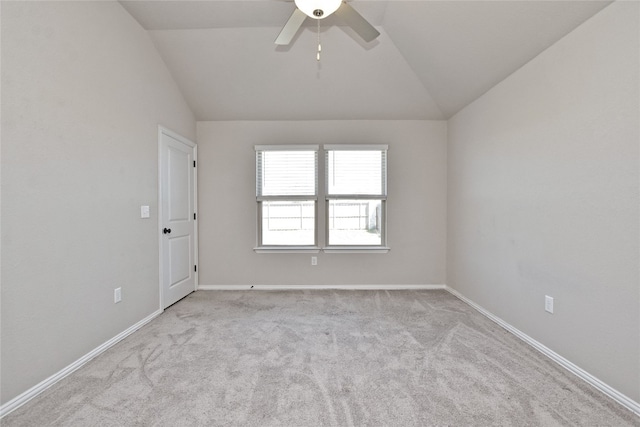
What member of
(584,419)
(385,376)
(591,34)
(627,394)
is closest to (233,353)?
(385,376)

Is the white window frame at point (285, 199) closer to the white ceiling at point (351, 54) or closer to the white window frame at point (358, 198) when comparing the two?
the white window frame at point (358, 198)

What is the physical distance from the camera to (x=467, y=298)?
317 cm

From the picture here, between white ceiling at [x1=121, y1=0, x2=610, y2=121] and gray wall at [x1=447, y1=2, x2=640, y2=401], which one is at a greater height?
white ceiling at [x1=121, y1=0, x2=610, y2=121]

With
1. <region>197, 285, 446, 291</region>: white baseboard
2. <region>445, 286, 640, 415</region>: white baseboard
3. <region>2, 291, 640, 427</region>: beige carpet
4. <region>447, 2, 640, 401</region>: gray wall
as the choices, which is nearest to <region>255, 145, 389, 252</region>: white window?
<region>197, 285, 446, 291</region>: white baseboard

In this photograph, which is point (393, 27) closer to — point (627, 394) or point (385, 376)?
point (385, 376)

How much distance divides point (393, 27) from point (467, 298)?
3144mm

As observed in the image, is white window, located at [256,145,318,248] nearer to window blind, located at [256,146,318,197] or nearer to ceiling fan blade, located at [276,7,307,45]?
window blind, located at [256,146,318,197]

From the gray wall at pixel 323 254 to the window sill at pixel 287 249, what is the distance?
0.20ft

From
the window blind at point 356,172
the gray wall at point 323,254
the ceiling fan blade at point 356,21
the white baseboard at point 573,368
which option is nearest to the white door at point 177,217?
the gray wall at point 323,254

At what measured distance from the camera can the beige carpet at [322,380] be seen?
144 cm

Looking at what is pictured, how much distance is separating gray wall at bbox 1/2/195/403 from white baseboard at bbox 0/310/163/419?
0.04 meters

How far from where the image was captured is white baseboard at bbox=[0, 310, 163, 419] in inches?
58.2

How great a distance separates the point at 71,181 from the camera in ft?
6.07

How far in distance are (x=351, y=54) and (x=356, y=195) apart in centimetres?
173
